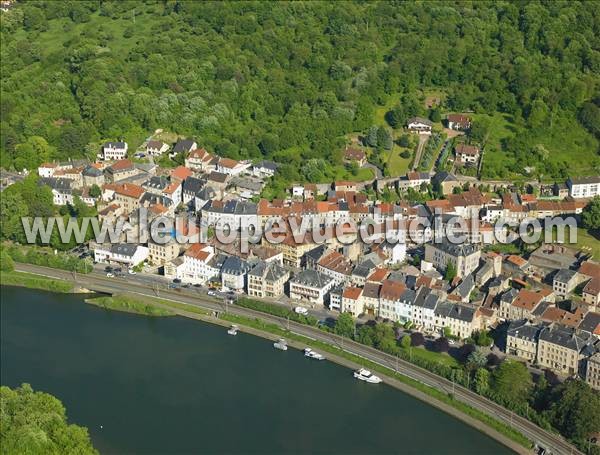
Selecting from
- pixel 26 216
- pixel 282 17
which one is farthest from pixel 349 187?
pixel 282 17

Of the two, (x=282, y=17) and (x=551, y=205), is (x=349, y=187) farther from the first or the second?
(x=282, y=17)

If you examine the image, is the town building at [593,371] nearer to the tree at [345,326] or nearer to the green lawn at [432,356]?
the green lawn at [432,356]

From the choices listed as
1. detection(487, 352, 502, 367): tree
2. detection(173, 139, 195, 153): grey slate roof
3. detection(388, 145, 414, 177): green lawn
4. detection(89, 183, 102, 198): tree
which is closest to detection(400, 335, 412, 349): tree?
detection(487, 352, 502, 367): tree

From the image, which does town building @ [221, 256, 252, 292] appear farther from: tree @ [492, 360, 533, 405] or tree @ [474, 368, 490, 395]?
tree @ [492, 360, 533, 405]

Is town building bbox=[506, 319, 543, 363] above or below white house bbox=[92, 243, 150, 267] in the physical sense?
below

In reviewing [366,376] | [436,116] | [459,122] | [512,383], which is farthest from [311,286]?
[436,116]
